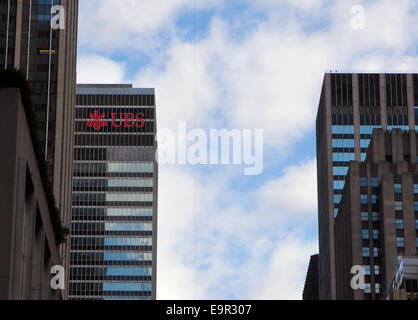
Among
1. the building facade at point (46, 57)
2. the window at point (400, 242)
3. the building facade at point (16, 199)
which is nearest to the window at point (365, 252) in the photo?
the window at point (400, 242)

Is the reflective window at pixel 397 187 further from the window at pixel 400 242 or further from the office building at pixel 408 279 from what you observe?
the office building at pixel 408 279

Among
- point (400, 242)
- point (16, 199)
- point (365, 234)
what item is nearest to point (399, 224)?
point (400, 242)

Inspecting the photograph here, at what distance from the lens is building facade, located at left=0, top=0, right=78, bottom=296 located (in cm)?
11556

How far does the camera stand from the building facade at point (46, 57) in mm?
115562

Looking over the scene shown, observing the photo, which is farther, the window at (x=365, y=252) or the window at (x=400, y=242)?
the window at (x=365, y=252)

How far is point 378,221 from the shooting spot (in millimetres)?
175750

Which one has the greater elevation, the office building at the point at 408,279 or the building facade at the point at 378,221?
the building facade at the point at 378,221

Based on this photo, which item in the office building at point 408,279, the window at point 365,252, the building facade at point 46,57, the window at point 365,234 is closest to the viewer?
the building facade at point 46,57

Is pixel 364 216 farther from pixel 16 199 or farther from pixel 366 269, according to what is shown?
pixel 16 199

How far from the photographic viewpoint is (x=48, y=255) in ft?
150

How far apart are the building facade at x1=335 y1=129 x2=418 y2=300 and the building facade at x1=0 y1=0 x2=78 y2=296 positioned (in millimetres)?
68080

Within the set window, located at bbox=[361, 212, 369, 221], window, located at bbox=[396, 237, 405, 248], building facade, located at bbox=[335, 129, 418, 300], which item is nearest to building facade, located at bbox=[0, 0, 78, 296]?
building facade, located at bbox=[335, 129, 418, 300]

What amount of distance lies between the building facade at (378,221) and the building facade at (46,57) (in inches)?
2680
